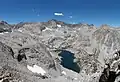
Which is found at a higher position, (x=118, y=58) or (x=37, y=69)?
(x=118, y=58)

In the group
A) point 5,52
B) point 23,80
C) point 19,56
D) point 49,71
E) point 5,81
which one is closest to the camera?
point 5,81

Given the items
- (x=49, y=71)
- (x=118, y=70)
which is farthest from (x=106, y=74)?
(x=49, y=71)

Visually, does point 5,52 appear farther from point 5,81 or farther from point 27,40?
point 27,40

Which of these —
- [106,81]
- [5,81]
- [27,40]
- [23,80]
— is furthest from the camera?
[27,40]

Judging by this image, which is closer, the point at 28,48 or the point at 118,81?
the point at 118,81

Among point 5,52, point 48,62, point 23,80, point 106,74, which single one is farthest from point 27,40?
point 106,74

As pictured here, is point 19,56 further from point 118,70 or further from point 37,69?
point 118,70

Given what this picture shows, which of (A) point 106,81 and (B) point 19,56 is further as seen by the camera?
(B) point 19,56

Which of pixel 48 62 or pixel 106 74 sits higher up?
pixel 106 74

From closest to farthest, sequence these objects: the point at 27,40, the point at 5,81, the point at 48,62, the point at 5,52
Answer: the point at 5,81, the point at 5,52, the point at 48,62, the point at 27,40
